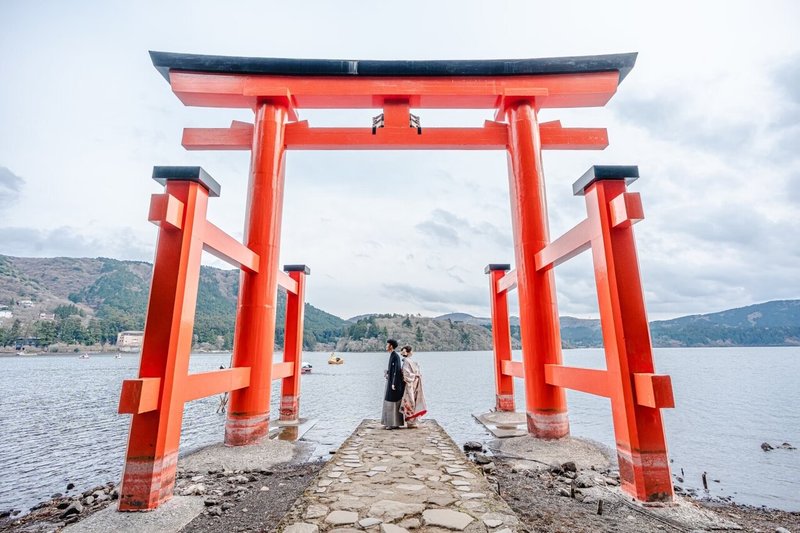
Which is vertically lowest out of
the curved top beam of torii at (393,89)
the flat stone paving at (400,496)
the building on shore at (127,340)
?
the flat stone paving at (400,496)

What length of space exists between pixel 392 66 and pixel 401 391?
8.46 metres

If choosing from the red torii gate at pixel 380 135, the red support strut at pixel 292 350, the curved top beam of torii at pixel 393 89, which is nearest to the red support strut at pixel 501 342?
the red torii gate at pixel 380 135

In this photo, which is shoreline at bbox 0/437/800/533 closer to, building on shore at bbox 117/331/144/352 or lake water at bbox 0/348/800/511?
lake water at bbox 0/348/800/511

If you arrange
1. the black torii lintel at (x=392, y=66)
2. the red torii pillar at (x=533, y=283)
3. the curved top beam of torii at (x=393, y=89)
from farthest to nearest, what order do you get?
the curved top beam of torii at (x=393, y=89) < the black torii lintel at (x=392, y=66) < the red torii pillar at (x=533, y=283)

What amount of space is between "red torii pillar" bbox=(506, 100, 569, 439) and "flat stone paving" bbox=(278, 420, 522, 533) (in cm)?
314

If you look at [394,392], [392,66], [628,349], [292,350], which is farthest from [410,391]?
[392,66]

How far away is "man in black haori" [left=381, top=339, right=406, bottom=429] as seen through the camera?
829 cm

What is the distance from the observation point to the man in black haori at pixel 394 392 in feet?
27.2

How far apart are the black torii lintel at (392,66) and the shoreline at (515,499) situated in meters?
9.37

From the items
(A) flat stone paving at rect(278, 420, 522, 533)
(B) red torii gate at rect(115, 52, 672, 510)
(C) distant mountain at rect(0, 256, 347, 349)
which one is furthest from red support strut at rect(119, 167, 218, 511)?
(C) distant mountain at rect(0, 256, 347, 349)

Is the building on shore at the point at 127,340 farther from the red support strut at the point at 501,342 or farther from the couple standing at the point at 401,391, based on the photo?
the couple standing at the point at 401,391

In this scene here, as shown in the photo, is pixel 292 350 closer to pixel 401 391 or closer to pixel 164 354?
pixel 401 391

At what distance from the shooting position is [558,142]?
10.1 m

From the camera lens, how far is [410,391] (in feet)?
27.8
